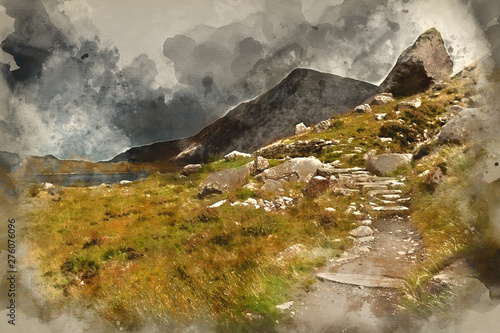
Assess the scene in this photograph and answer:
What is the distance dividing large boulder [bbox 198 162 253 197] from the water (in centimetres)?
162

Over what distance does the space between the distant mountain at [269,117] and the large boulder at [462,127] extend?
2.43 metres

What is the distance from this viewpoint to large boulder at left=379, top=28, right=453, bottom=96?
9.07m

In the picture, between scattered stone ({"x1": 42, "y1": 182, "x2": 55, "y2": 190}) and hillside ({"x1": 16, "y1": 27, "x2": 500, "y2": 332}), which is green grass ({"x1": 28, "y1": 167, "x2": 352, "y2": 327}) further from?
scattered stone ({"x1": 42, "y1": 182, "x2": 55, "y2": 190})

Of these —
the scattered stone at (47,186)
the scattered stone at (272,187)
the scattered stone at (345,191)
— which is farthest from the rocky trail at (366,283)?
the scattered stone at (47,186)

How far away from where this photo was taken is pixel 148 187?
28.8 ft

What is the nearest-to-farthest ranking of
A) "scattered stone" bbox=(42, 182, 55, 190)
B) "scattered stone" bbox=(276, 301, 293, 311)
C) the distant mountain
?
"scattered stone" bbox=(276, 301, 293, 311), "scattered stone" bbox=(42, 182, 55, 190), the distant mountain

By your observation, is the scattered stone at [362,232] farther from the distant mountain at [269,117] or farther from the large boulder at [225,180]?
the distant mountain at [269,117]

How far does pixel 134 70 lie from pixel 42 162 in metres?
3.21

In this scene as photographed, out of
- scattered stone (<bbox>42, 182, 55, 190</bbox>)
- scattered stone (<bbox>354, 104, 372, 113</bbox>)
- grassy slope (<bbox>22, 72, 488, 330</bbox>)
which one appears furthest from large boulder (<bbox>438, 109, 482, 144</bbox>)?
scattered stone (<bbox>42, 182, 55, 190</bbox>)

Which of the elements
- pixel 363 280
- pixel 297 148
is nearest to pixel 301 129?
pixel 297 148

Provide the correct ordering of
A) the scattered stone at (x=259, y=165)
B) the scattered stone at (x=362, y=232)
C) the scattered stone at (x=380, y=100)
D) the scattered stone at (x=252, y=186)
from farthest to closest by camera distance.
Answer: the scattered stone at (x=380, y=100) < the scattered stone at (x=259, y=165) < the scattered stone at (x=252, y=186) < the scattered stone at (x=362, y=232)

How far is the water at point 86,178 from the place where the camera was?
27.1 feet

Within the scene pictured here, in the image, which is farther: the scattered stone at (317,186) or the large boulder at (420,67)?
the large boulder at (420,67)

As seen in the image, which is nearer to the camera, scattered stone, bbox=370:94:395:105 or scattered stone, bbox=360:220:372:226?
scattered stone, bbox=360:220:372:226
